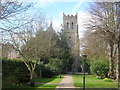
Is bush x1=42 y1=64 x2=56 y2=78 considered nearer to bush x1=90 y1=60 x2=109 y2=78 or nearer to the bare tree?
bush x1=90 y1=60 x2=109 y2=78

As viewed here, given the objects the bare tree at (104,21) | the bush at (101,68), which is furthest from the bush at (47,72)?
the bare tree at (104,21)

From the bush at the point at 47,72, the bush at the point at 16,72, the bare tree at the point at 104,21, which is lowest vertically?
the bush at the point at 47,72

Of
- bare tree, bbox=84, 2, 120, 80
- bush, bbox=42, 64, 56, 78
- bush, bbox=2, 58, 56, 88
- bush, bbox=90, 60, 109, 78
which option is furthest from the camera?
bush, bbox=42, 64, 56, 78

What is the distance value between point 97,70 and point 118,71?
7836mm

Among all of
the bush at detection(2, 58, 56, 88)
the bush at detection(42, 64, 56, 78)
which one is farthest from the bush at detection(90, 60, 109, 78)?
the bush at detection(2, 58, 56, 88)

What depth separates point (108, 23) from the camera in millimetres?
21484

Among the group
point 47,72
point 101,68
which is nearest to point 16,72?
point 47,72

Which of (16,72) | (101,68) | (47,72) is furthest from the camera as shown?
(47,72)

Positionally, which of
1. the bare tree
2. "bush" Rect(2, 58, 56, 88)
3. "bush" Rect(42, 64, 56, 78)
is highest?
the bare tree

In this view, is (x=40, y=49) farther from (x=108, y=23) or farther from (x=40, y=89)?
(x=108, y=23)

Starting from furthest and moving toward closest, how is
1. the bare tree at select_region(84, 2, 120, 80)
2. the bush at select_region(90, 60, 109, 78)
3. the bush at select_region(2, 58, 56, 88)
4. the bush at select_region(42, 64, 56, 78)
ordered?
the bush at select_region(42, 64, 56, 78) → the bush at select_region(90, 60, 109, 78) → the bare tree at select_region(84, 2, 120, 80) → the bush at select_region(2, 58, 56, 88)

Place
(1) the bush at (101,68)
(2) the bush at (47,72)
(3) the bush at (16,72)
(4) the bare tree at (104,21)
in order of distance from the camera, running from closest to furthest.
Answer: (3) the bush at (16,72) → (4) the bare tree at (104,21) → (1) the bush at (101,68) → (2) the bush at (47,72)

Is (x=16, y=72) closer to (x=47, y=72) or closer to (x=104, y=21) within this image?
(x=104, y=21)

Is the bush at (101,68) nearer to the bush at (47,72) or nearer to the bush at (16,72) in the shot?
the bush at (47,72)
